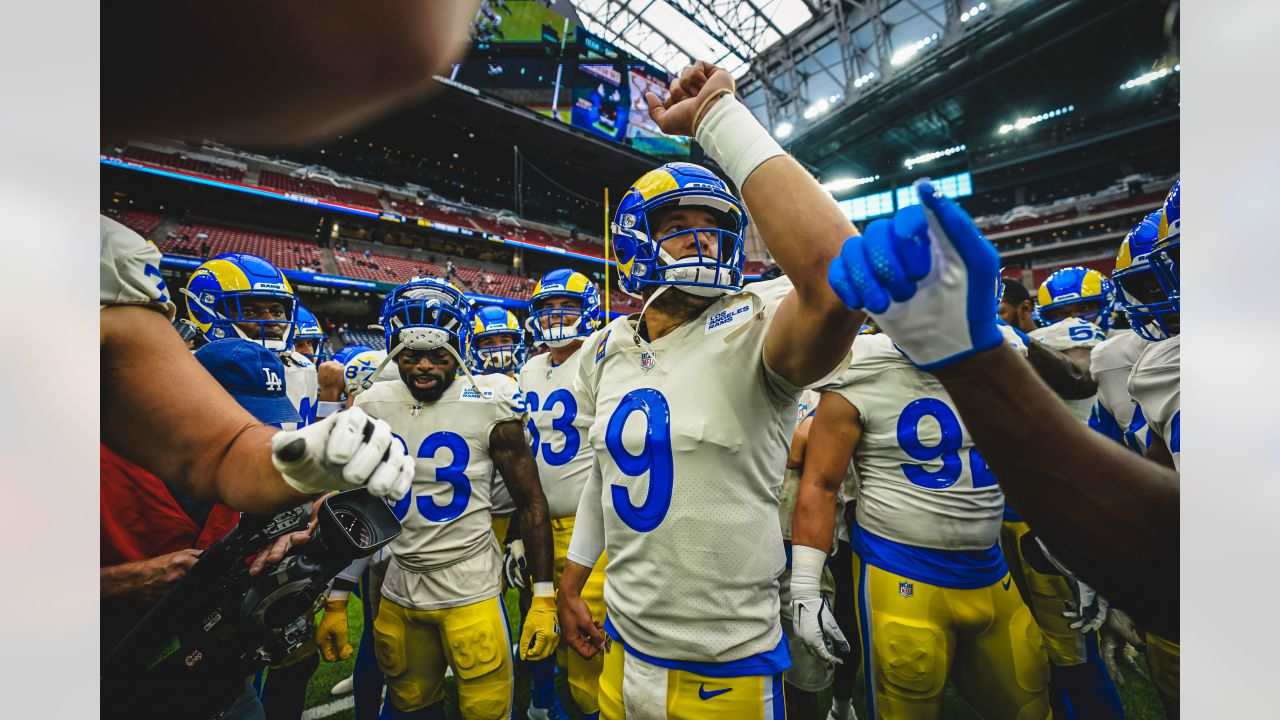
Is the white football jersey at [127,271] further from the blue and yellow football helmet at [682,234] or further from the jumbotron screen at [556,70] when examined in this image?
the jumbotron screen at [556,70]

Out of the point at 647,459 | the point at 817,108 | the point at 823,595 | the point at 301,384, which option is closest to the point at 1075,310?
the point at 823,595

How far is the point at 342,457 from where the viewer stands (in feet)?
2.90

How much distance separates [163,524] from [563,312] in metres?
3.00

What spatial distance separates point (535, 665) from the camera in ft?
10.9

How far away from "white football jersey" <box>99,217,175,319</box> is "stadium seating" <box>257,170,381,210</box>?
24.3 m

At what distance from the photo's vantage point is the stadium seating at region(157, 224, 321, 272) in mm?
17984

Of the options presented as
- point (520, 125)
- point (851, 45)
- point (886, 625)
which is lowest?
point (886, 625)

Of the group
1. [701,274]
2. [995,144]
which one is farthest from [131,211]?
[995,144]

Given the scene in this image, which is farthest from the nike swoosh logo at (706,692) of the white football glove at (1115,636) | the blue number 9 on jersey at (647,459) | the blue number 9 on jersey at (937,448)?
the white football glove at (1115,636)

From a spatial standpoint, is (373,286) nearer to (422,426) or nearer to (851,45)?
(422,426)

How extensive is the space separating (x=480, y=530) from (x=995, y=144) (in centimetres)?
3473

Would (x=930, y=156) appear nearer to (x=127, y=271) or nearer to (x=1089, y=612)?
(x=1089, y=612)

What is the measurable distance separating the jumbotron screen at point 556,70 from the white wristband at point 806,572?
21.7 meters
